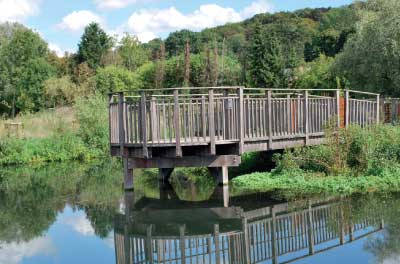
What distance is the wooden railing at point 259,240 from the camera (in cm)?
807

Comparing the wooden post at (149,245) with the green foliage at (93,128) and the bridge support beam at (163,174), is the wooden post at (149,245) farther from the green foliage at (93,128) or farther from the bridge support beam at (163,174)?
the green foliage at (93,128)

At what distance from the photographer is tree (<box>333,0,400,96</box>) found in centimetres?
2086

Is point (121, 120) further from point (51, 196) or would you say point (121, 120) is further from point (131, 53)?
point (131, 53)

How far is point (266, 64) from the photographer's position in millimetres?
44406

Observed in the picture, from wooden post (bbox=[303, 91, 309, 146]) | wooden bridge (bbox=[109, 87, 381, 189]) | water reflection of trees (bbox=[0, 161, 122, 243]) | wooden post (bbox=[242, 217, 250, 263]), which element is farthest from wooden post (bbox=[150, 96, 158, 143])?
wooden post (bbox=[303, 91, 309, 146])

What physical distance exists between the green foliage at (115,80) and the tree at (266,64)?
949 centimetres

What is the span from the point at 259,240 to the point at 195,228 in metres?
1.47

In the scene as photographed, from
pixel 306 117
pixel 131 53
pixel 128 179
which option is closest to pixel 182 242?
pixel 128 179

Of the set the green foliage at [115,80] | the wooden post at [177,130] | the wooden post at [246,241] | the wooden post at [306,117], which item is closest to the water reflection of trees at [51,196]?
the wooden post at [177,130]

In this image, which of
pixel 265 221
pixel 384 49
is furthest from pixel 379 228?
pixel 384 49

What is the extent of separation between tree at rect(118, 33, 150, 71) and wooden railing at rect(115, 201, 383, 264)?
42.8 metres

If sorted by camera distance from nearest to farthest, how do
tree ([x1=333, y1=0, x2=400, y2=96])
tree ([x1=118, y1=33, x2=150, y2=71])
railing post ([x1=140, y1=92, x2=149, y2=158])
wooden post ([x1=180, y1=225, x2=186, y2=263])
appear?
wooden post ([x1=180, y1=225, x2=186, y2=263]) < railing post ([x1=140, y1=92, x2=149, y2=158]) < tree ([x1=333, y1=0, x2=400, y2=96]) < tree ([x1=118, y1=33, x2=150, y2=71])

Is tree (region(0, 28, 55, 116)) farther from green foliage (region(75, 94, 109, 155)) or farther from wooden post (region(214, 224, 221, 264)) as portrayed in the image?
wooden post (region(214, 224, 221, 264))

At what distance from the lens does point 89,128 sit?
2633 centimetres
